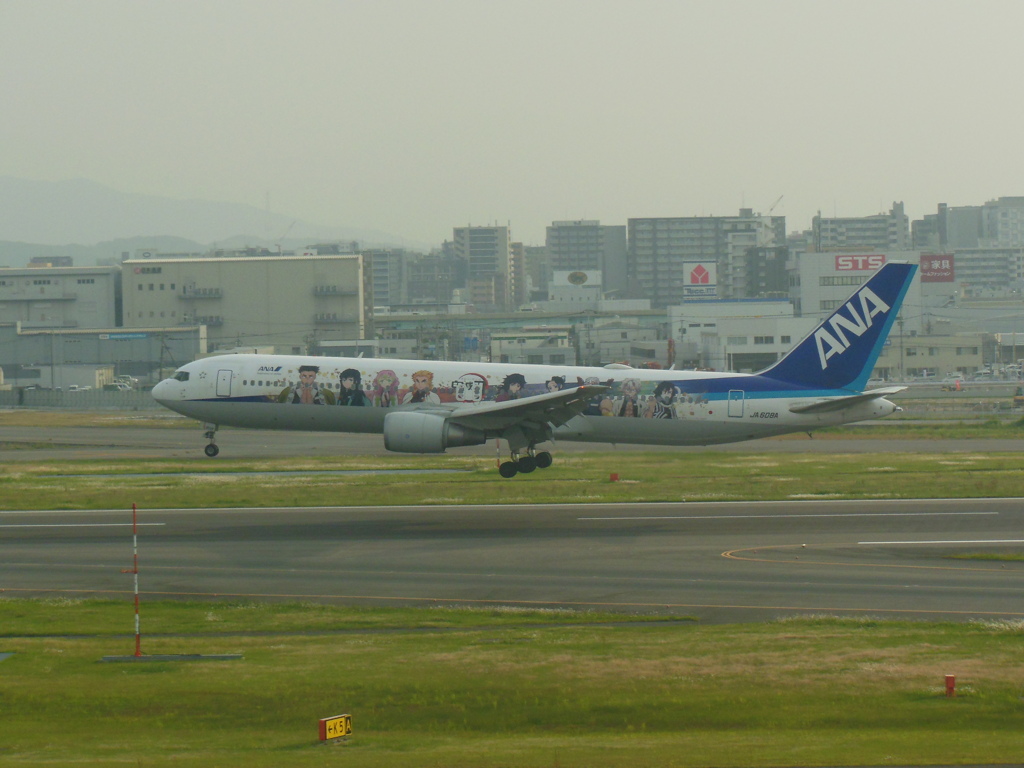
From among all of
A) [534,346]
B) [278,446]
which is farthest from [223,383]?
[534,346]

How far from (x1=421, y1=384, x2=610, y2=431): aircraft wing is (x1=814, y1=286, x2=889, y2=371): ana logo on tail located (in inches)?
330

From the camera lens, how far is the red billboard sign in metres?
173

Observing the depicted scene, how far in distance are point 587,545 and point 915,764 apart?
1527cm

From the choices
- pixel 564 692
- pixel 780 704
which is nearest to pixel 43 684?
pixel 564 692

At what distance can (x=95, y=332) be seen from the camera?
428 feet

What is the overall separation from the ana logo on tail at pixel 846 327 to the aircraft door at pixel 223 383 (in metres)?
21.2

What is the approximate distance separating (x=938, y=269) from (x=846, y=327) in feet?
479

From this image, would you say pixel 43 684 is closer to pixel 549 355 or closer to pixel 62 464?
pixel 62 464

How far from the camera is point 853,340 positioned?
39594 mm

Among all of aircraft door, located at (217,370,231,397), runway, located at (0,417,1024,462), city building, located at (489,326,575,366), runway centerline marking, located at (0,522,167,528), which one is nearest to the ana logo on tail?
runway, located at (0,417,1024,462)

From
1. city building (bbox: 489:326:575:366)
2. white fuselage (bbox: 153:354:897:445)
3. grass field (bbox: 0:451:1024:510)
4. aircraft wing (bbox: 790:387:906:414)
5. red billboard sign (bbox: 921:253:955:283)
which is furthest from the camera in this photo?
red billboard sign (bbox: 921:253:955:283)

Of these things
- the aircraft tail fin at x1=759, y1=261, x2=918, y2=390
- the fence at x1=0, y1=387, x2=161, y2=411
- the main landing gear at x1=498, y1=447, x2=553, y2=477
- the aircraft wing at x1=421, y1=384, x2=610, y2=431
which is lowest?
the main landing gear at x1=498, y1=447, x2=553, y2=477

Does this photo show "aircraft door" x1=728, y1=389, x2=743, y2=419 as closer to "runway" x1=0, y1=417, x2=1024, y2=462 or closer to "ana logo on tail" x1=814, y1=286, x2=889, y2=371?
"ana logo on tail" x1=814, y1=286, x2=889, y2=371

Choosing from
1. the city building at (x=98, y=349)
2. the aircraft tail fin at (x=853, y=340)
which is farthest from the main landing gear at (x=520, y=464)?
the city building at (x=98, y=349)
